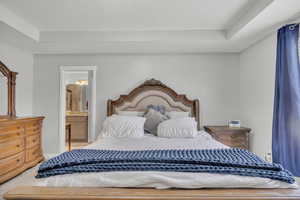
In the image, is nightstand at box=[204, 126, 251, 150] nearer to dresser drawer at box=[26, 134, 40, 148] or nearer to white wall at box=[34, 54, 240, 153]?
white wall at box=[34, 54, 240, 153]

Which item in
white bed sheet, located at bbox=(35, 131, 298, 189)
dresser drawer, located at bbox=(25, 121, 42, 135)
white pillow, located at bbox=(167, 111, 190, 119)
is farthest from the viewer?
white pillow, located at bbox=(167, 111, 190, 119)

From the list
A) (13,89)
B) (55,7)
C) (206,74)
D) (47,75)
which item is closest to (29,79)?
(47,75)

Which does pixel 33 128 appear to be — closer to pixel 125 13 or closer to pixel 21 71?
pixel 21 71

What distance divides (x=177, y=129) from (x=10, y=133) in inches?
97.2

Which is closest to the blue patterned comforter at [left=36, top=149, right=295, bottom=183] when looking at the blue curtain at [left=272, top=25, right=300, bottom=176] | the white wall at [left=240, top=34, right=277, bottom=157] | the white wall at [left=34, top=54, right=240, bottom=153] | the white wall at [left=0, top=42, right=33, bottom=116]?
the blue curtain at [left=272, top=25, right=300, bottom=176]

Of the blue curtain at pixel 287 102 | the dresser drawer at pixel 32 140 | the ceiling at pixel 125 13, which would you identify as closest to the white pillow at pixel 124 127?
the dresser drawer at pixel 32 140

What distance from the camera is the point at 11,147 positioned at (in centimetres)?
305

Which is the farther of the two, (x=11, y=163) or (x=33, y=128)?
(x=33, y=128)

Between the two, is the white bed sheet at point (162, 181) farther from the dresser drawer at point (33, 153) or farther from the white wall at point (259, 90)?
the dresser drawer at point (33, 153)

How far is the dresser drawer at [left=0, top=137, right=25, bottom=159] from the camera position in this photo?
2885mm

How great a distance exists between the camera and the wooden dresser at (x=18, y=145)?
2.90 meters

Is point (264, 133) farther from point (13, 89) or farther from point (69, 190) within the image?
point (13, 89)

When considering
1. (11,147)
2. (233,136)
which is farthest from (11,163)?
(233,136)

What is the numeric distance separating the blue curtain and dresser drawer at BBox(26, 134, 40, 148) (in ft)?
12.3
